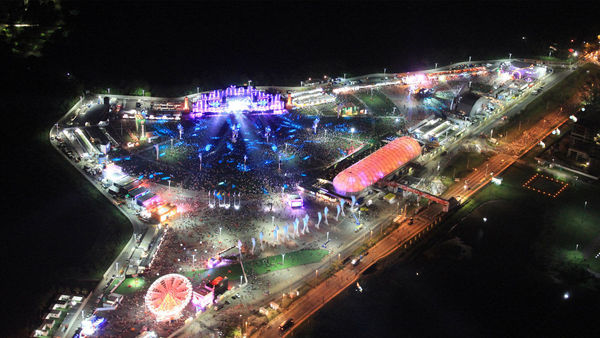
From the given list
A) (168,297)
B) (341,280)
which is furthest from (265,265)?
(168,297)

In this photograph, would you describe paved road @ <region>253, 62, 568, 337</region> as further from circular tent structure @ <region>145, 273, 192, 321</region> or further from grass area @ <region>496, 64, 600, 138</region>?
circular tent structure @ <region>145, 273, 192, 321</region>

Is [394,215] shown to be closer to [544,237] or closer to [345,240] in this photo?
[345,240]

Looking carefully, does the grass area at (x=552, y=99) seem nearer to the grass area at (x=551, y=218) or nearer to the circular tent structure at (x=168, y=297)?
the grass area at (x=551, y=218)

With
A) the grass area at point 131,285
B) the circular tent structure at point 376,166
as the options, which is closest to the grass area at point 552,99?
the circular tent structure at point 376,166

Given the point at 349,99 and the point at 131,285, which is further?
the point at 349,99

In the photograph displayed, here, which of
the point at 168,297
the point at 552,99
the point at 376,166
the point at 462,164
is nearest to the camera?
the point at 168,297

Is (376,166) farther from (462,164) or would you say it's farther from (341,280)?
(341,280)
